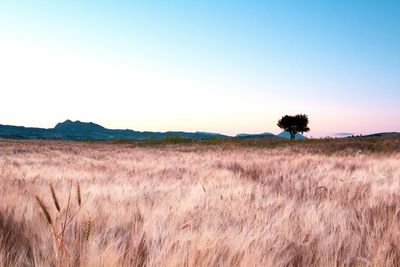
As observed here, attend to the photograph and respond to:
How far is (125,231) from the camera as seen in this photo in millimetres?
2719

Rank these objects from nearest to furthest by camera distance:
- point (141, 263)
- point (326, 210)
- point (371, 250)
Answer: point (141, 263)
point (371, 250)
point (326, 210)

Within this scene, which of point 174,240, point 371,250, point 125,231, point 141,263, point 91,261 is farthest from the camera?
point 125,231

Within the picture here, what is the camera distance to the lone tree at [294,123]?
86.6 m

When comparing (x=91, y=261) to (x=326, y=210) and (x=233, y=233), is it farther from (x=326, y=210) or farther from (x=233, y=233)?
(x=326, y=210)

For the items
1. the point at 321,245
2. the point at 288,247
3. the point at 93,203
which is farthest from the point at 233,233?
the point at 93,203

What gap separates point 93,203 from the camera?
363 cm

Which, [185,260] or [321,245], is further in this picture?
[321,245]

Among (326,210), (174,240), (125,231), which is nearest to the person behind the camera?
(174,240)

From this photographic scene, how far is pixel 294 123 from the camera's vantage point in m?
86.8

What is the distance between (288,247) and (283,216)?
70 cm

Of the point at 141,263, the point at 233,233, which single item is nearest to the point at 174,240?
the point at 141,263

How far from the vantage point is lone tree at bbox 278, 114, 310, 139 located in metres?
86.6

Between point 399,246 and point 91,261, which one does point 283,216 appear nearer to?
point 399,246

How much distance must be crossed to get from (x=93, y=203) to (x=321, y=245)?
211cm
